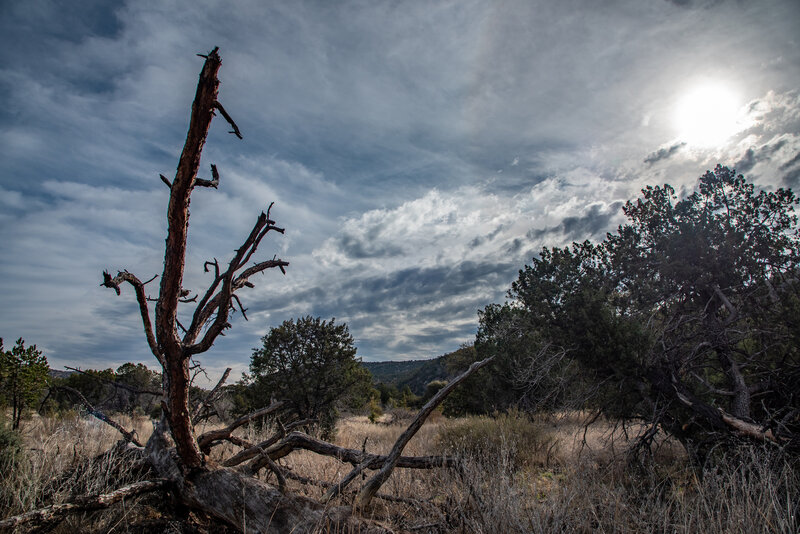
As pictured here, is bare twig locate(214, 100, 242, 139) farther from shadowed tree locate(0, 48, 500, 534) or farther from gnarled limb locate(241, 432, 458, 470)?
gnarled limb locate(241, 432, 458, 470)

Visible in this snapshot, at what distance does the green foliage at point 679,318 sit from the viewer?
24.0ft

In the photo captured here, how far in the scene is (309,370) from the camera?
48.1 feet

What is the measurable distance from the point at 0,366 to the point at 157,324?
1108cm

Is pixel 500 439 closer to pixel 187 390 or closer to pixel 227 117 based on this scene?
pixel 187 390

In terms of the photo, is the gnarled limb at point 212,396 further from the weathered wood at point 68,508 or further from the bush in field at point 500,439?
the bush in field at point 500,439

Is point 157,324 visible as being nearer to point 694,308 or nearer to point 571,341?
point 571,341

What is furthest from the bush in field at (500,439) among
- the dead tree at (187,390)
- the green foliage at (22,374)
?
the green foliage at (22,374)

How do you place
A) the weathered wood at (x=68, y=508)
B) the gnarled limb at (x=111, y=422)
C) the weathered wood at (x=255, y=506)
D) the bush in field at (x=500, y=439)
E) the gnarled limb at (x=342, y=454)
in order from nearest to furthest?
the weathered wood at (x=68, y=508) → the weathered wood at (x=255, y=506) → the gnarled limb at (x=342, y=454) → the gnarled limb at (x=111, y=422) → the bush in field at (x=500, y=439)

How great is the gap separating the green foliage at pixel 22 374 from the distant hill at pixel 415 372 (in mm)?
11840

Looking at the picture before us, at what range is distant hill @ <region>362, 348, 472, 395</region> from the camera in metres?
34.9

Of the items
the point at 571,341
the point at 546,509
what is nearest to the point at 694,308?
the point at 571,341

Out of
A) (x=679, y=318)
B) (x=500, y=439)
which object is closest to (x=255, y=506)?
(x=500, y=439)

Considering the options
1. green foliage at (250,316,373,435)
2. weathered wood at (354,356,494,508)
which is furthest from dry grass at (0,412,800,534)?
green foliage at (250,316,373,435)

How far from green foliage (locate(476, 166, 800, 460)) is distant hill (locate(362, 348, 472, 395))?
39.4 feet
